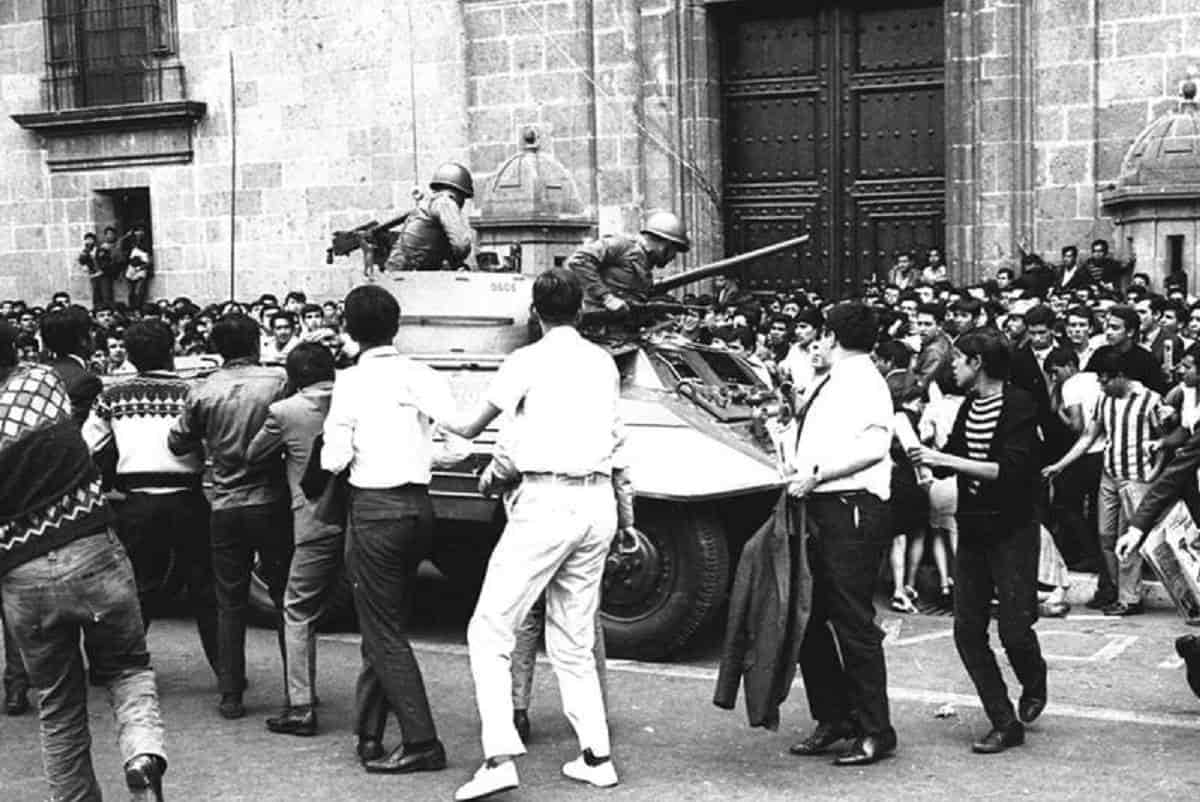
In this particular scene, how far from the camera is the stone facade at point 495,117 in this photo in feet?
58.3

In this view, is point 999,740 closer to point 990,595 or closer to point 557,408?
point 990,595

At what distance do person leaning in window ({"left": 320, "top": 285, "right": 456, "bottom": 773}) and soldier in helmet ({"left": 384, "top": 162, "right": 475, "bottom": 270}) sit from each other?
414cm

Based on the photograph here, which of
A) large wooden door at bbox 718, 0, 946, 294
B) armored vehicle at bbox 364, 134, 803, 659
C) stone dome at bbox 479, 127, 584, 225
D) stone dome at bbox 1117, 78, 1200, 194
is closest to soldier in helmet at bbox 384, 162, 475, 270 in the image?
armored vehicle at bbox 364, 134, 803, 659

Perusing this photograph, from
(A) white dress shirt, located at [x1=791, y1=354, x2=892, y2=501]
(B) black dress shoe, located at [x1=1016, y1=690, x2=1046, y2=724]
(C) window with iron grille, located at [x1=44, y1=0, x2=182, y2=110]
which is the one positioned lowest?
(B) black dress shoe, located at [x1=1016, y1=690, x2=1046, y2=724]

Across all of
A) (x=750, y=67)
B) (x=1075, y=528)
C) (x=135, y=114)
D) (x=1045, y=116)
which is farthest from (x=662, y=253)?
(x=135, y=114)

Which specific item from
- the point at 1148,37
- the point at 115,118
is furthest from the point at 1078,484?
the point at 115,118

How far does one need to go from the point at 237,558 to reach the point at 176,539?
495 mm

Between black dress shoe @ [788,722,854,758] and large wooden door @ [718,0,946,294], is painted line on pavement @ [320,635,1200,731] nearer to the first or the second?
black dress shoe @ [788,722,854,758]

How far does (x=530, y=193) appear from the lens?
17.8 meters

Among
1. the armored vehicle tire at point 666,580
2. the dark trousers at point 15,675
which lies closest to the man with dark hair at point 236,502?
the dark trousers at point 15,675

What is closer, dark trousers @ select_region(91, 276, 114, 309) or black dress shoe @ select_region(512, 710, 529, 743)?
black dress shoe @ select_region(512, 710, 529, 743)

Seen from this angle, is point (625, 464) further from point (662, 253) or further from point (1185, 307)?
point (1185, 307)

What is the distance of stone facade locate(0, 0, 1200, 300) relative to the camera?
1778cm

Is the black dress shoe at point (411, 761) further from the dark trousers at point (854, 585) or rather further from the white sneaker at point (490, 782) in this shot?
the dark trousers at point (854, 585)
